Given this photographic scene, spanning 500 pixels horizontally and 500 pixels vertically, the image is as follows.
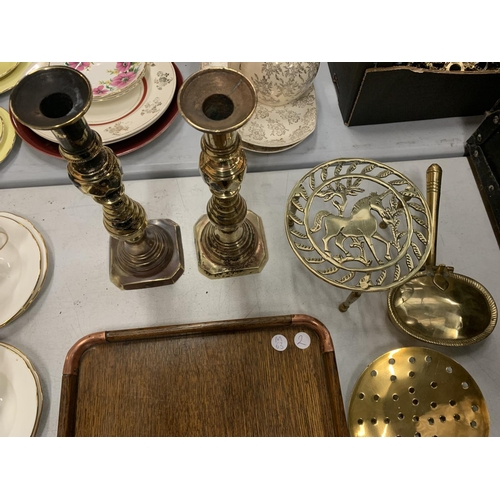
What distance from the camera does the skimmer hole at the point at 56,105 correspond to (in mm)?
368

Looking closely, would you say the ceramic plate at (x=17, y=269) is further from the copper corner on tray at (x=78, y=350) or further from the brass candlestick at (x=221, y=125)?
the brass candlestick at (x=221, y=125)

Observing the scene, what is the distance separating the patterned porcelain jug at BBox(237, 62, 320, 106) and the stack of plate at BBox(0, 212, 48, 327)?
449 millimetres

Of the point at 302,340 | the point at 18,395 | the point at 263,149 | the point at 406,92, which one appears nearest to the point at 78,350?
the point at 18,395

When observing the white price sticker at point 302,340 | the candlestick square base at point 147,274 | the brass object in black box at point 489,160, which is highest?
the brass object in black box at point 489,160

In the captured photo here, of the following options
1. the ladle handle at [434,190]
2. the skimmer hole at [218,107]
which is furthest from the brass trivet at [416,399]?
the skimmer hole at [218,107]

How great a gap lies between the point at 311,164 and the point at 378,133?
145mm

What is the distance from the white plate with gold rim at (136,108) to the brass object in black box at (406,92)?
0.32 metres

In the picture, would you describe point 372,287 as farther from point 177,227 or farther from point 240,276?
point 177,227

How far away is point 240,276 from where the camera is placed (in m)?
0.64

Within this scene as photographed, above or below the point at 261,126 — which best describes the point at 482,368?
below

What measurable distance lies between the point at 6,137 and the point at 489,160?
0.85 meters

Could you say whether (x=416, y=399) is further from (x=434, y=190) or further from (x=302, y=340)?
(x=434, y=190)

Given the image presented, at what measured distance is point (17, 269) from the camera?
0.62m
